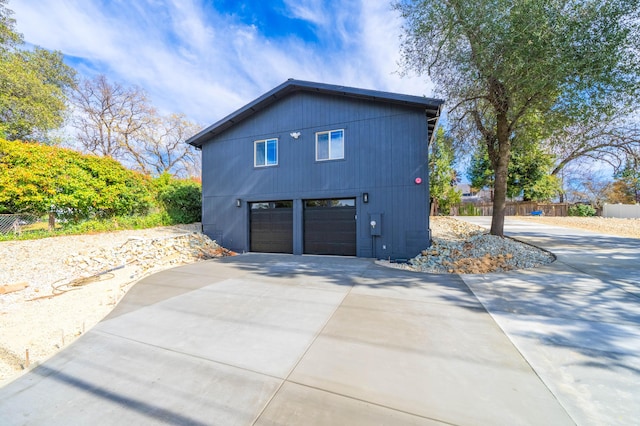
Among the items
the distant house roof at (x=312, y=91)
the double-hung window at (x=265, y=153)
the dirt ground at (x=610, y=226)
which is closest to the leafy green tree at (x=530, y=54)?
the distant house roof at (x=312, y=91)

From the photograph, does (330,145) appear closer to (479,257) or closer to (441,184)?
(479,257)

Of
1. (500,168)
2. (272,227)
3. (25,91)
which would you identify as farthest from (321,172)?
(25,91)

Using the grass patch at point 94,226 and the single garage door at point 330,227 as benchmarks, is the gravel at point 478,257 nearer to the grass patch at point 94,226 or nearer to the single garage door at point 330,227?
the single garage door at point 330,227

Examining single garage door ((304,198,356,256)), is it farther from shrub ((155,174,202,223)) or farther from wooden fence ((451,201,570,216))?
wooden fence ((451,201,570,216))

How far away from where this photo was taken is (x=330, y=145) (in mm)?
8195

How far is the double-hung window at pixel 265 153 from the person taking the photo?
8.96 m

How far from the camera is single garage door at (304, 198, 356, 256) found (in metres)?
7.97

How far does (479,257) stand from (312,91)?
7.32 meters

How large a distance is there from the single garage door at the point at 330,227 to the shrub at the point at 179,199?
760cm

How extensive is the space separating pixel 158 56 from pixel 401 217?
12.8 m

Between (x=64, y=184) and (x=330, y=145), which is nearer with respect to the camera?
(x=330, y=145)

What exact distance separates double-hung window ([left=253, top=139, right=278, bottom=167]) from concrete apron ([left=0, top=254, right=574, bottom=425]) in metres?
6.00

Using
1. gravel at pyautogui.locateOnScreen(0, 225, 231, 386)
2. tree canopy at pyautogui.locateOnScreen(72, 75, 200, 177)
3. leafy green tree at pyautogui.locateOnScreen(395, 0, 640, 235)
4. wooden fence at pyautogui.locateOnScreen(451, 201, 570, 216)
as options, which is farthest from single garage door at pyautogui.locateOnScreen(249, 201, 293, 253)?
wooden fence at pyautogui.locateOnScreen(451, 201, 570, 216)

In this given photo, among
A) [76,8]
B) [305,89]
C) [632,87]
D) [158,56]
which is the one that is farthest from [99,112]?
[632,87]
